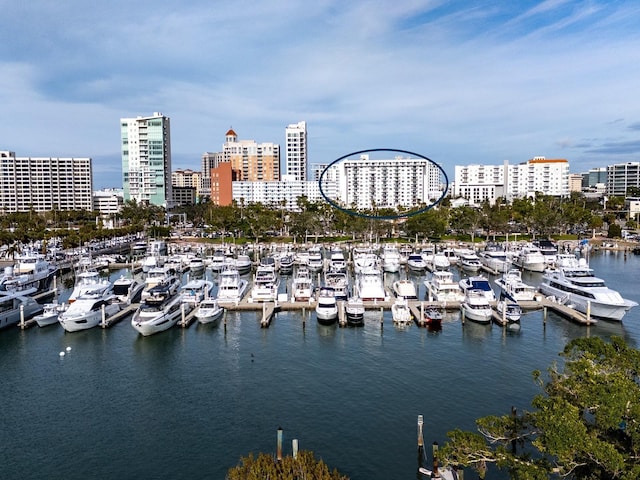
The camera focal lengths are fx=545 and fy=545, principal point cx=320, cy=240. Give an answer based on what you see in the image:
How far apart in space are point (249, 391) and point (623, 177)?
19316cm

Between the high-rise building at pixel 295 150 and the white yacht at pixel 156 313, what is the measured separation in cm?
12595

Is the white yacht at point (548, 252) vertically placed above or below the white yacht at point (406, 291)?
above

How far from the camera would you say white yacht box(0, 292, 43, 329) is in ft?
112

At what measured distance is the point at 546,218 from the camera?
8338 cm

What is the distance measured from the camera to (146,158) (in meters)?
142

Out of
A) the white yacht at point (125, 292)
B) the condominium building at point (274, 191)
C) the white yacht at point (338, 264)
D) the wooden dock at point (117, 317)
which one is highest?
the condominium building at point (274, 191)

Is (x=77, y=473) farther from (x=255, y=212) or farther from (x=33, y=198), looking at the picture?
(x=33, y=198)

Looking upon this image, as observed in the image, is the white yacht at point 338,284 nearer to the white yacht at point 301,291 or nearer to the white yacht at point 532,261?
the white yacht at point 301,291

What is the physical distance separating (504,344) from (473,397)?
335 inches

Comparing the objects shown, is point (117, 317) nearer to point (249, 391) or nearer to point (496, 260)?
point (249, 391)

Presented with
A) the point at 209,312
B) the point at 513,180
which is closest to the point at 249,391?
the point at 209,312

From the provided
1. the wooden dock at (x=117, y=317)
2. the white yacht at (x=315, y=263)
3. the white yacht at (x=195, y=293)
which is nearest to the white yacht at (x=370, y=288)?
the white yacht at (x=195, y=293)

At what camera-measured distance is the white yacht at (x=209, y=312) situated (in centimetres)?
3434

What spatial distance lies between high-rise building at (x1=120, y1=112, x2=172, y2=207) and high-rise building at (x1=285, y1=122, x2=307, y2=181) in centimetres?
3408
